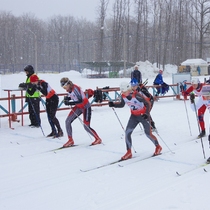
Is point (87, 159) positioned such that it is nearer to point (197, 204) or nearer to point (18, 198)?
point (18, 198)

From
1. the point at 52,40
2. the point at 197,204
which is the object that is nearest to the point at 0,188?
the point at 197,204

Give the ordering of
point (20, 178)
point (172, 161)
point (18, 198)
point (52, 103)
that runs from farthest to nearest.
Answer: point (52, 103) < point (172, 161) < point (20, 178) < point (18, 198)

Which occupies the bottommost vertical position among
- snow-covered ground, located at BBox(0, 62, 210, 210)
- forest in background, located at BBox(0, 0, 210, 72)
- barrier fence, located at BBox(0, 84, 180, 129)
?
snow-covered ground, located at BBox(0, 62, 210, 210)

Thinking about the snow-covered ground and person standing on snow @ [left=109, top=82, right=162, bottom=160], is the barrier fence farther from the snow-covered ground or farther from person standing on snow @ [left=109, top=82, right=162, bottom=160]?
person standing on snow @ [left=109, top=82, right=162, bottom=160]

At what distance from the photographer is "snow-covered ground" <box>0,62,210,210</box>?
516 centimetres

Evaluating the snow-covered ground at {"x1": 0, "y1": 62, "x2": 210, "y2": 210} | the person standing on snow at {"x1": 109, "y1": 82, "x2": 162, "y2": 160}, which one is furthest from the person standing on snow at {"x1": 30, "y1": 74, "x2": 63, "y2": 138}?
the person standing on snow at {"x1": 109, "y1": 82, "x2": 162, "y2": 160}

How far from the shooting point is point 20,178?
255 inches

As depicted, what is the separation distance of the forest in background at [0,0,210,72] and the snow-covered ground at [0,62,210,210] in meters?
35.1

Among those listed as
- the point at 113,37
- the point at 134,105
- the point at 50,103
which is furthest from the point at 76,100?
the point at 113,37

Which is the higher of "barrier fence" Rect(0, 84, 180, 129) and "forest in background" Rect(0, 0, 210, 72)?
"forest in background" Rect(0, 0, 210, 72)

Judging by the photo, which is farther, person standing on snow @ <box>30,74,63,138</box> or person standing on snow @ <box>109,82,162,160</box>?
person standing on snow @ <box>30,74,63,138</box>

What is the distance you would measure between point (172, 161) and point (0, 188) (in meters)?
3.41

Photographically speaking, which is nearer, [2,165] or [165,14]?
[2,165]

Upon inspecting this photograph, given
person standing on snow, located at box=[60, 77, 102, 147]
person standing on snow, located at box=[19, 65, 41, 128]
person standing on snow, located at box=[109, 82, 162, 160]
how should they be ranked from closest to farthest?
1. person standing on snow, located at box=[109, 82, 162, 160]
2. person standing on snow, located at box=[60, 77, 102, 147]
3. person standing on snow, located at box=[19, 65, 41, 128]
